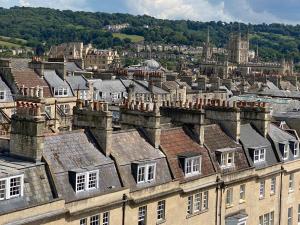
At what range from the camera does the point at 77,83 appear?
232 feet

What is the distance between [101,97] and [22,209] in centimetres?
5476

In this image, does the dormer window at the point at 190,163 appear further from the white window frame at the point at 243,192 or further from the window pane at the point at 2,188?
the window pane at the point at 2,188

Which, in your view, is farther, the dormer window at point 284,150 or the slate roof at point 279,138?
the dormer window at point 284,150

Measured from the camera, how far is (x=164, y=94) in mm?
89812

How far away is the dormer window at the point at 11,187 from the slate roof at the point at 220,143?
14.7 metres

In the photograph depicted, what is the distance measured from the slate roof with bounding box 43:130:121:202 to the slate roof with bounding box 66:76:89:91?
3956cm

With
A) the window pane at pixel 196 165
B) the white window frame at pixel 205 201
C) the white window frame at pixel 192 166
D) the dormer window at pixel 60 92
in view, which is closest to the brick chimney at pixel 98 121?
the white window frame at pixel 192 166

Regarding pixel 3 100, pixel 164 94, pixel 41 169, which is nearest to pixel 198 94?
pixel 164 94

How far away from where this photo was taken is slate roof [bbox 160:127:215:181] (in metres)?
33.1

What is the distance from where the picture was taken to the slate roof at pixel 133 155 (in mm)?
30141

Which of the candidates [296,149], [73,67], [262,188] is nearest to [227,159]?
[262,188]

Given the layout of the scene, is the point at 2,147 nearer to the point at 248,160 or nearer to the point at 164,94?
the point at 248,160

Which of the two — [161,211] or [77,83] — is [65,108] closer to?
[77,83]

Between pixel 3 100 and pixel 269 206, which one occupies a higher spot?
pixel 3 100
